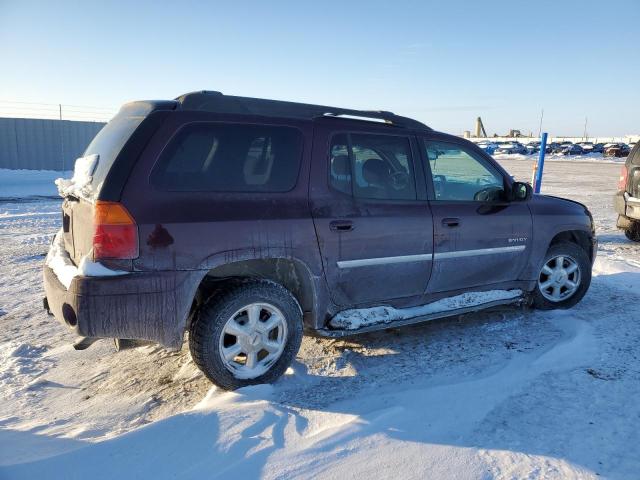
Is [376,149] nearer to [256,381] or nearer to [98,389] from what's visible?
[256,381]

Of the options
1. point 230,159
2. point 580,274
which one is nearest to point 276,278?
point 230,159

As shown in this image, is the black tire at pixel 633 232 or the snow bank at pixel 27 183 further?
the snow bank at pixel 27 183

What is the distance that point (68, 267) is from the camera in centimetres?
330

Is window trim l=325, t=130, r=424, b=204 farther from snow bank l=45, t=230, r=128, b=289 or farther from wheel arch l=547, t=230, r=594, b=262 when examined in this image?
wheel arch l=547, t=230, r=594, b=262

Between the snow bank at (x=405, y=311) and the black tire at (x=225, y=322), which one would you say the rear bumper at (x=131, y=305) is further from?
the snow bank at (x=405, y=311)

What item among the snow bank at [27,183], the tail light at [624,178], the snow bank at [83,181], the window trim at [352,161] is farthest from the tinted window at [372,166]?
the snow bank at [27,183]

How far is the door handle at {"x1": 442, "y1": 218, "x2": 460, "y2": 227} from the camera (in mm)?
4145

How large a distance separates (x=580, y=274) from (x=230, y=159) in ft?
12.4

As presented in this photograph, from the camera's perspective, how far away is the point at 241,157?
3383 millimetres

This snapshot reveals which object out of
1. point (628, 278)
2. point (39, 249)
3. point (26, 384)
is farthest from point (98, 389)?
point (628, 278)

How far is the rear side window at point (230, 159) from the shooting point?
10.3ft

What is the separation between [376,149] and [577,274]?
267cm

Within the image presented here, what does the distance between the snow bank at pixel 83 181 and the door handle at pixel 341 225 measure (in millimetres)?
1567

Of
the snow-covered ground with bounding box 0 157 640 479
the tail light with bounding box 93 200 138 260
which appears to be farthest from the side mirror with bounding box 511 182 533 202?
the tail light with bounding box 93 200 138 260
